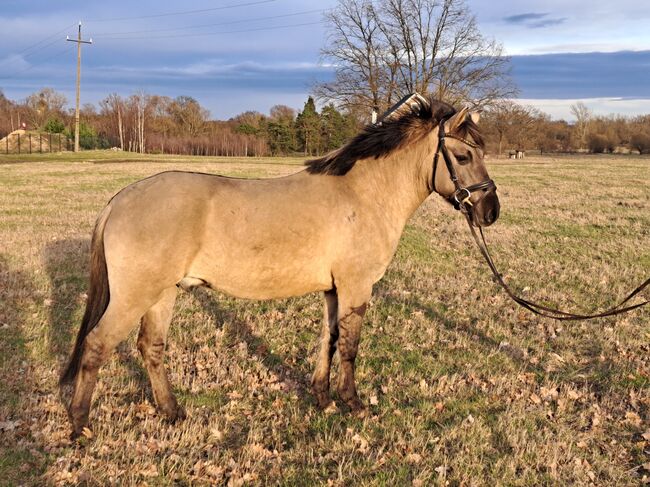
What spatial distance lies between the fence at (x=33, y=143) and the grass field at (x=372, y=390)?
2274 inches

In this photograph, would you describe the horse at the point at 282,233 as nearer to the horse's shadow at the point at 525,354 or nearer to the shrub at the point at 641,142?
the horse's shadow at the point at 525,354

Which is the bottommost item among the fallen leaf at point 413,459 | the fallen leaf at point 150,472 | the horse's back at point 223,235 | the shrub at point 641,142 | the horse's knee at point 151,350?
the fallen leaf at point 150,472

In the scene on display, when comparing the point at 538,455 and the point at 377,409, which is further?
the point at 377,409

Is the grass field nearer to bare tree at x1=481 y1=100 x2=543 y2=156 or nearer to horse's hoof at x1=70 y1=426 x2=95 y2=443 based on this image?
horse's hoof at x1=70 y1=426 x2=95 y2=443

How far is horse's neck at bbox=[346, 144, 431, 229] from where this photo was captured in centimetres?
480

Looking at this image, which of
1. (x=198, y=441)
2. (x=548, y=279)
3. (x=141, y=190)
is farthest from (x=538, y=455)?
(x=548, y=279)

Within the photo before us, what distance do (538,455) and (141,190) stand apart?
3906 millimetres

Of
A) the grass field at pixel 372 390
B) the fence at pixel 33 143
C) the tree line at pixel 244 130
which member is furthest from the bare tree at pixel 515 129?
the grass field at pixel 372 390

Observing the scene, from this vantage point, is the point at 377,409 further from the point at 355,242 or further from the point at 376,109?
the point at 376,109

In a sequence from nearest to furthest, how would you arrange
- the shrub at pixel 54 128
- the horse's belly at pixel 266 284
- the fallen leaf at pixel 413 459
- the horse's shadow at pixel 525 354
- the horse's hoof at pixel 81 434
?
the fallen leaf at pixel 413 459 < the horse's hoof at pixel 81 434 < the horse's belly at pixel 266 284 < the horse's shadow at pixel 525 354 < the shrub at pixel 54 128

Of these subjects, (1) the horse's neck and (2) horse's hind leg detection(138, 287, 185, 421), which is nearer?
(2) horse's hind leg detection(138, 287, 185, 421)

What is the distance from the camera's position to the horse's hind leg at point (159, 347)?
4.62 metres

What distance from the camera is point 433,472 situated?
402cm

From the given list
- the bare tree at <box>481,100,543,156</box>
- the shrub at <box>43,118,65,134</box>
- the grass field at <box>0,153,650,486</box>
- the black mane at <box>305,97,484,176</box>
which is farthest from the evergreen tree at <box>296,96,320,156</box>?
the black mane at <box>305,97,484,176</box>
